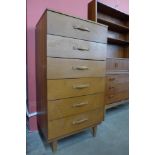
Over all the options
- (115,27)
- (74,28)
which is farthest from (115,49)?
(74,28)

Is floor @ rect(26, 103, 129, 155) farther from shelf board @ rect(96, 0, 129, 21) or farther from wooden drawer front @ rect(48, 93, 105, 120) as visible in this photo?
shelf board @ rect(96, 0, 129, 21)

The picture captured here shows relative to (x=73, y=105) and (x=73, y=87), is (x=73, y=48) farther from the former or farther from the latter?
(x=73, y=105)

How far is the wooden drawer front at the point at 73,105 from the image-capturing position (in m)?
1.08

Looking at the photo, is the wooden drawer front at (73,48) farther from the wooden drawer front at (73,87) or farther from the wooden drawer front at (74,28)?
the wooden drawer front at (73,87)

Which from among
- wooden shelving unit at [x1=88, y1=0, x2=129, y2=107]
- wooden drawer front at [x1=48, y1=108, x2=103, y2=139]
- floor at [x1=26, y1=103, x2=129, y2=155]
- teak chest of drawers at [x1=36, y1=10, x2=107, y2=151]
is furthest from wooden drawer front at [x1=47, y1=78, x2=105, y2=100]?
wooden shelving unit at [x1=88, y1=0, x2=129, y2=107]

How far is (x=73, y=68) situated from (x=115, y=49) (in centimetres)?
154

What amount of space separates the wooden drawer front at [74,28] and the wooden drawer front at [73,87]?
35 centimetres

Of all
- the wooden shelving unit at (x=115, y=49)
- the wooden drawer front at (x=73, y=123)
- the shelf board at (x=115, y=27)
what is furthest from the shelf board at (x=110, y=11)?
the wooden drawer front at (x=73, y=123)

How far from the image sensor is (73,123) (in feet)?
3.95

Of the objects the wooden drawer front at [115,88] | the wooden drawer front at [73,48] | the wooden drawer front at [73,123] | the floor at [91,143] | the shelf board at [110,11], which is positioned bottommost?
the floor at [91,143]

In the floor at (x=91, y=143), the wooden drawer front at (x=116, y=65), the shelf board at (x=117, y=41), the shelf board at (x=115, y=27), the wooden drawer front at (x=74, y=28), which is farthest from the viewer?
the shelf board at (x=117, y=41)
